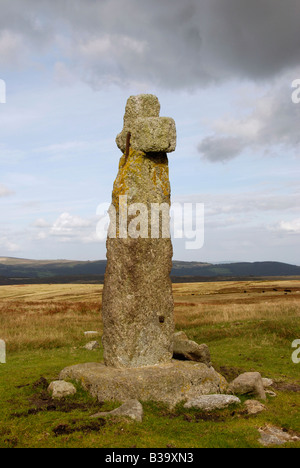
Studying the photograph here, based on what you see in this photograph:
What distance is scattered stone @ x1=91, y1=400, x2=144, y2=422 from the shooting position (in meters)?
9.20

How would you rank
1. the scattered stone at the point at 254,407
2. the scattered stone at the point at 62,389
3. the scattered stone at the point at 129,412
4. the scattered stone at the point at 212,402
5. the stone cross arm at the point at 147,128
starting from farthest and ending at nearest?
the stone cross arm at the point at 147,128
the scattered stone at the point at 62,389
the scattered stone at the point at 212,402
the scattered stone at the point at 254,407
the scattered stone at the point at 129,412

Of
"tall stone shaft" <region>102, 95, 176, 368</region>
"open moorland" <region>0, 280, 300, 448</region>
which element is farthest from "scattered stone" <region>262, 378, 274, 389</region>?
"tall stone shaft" <region>102, 95, 176, 368</region>

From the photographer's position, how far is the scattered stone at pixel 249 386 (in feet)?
38.0

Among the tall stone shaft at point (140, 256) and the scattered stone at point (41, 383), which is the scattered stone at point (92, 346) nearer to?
the scattered stone at point (41, 383)

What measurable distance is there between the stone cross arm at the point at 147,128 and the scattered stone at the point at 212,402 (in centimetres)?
744

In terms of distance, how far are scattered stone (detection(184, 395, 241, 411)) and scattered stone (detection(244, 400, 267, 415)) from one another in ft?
0.92

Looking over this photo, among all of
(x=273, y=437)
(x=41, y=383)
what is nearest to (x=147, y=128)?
(x=41, y=383)

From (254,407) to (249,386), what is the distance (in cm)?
107

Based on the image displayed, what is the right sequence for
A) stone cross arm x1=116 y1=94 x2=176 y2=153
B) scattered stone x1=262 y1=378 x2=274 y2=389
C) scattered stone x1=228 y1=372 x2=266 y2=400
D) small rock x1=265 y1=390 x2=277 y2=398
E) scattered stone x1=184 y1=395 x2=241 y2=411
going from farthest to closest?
scattered stone x1=262 y1=378 x2=274 y2=389
stone cross arm x1=116 y1=94 x2=176 y2=153
small rock x1=265 y1=390 x2=277 y2=398
scattered stone x1=228 y1=372 x2=266 y2=400
scattered stone x1=184 y1=395 x2=241 y2=411

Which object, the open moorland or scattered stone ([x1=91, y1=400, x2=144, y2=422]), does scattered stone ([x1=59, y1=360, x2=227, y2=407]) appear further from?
scattered stone ([x1=91, y1=400, x2=144, y2=422])

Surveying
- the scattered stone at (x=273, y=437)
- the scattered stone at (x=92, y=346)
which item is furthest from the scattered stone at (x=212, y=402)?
the scattered stone at (x=92, y=346)

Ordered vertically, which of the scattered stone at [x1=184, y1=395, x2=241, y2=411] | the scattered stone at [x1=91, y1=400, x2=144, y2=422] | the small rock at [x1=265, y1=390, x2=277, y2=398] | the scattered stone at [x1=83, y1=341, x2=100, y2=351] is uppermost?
the scattered stone at [x1=91, y1=400, x2=144, y2=422]

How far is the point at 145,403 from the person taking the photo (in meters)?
10.5

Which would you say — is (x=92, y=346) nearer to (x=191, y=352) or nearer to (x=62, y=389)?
(x=191, y=352)
